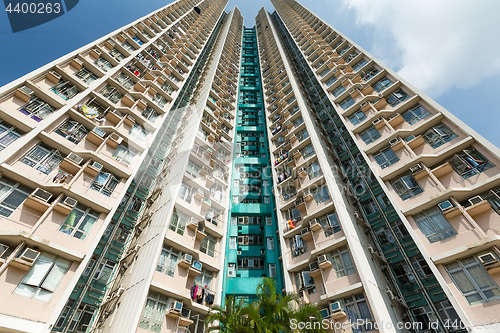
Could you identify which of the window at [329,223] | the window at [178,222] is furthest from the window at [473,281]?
the window at [178,222]

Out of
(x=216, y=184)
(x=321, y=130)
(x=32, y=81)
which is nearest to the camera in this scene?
(x=32, y=81)

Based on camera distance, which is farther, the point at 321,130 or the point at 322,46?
the point at 322,46

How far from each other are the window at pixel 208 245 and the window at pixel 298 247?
272 inches

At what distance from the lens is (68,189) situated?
1485cm

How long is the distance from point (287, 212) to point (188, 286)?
37.8 feet

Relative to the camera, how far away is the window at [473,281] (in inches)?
474

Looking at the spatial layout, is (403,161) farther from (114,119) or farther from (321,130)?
(114,119)

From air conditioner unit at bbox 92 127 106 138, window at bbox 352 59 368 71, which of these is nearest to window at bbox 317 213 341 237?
air conditioner unit at bbox 92 127 106 138

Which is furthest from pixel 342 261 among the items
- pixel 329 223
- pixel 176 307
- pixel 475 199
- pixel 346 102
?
pixel 346 102

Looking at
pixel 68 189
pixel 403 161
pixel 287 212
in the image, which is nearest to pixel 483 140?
pixel 403 161

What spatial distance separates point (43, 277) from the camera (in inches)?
487

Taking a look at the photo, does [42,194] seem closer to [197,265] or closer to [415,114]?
[197,265]

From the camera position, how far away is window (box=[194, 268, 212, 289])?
60.6 feet

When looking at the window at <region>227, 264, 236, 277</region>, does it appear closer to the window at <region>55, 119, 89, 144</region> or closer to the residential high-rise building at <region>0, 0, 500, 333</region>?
the residential high-rise building at <region>0, 0, 500, 333</region>
